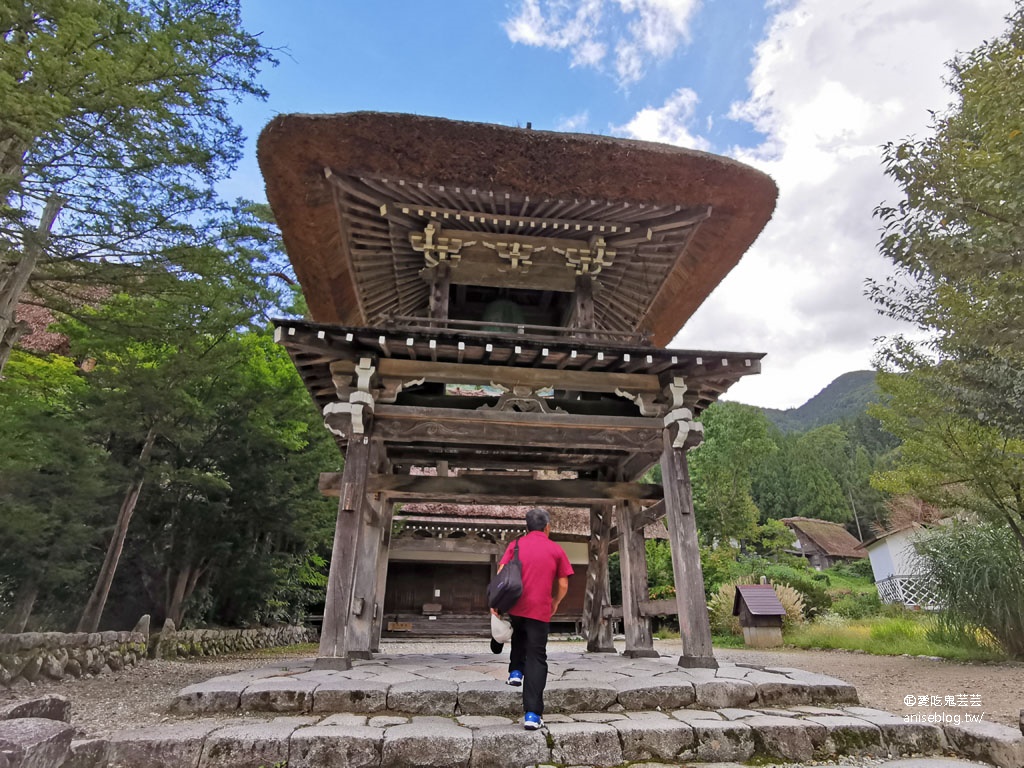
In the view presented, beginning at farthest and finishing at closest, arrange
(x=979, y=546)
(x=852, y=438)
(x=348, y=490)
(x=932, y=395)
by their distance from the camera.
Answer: (x=852, y=438) < (x=932, y=395) < (x=979, y=546) < (x=348, y=490)

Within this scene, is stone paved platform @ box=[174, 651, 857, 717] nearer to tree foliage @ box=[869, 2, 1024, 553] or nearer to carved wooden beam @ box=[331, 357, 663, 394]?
carved wooden beam @ box=[331, 357, 663, 394]

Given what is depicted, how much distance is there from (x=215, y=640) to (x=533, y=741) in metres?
10.8

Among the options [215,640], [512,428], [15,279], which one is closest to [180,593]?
[215,640]

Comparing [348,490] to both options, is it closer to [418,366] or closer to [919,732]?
[418,366]

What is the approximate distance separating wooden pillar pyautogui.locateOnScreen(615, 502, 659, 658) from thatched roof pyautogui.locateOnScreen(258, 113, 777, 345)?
11.5ft

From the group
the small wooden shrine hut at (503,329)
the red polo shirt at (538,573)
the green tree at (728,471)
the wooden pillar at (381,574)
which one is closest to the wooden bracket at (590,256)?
the small wooden shrine hut at (503,329)

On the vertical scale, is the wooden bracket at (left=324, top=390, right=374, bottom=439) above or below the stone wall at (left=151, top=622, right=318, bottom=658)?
above

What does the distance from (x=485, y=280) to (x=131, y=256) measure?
4.70 m

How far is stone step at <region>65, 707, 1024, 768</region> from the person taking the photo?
3.13 metres

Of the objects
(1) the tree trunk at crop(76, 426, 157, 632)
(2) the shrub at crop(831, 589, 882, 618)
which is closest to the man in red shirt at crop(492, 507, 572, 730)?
(1) the tree trunk at crop(76, 426, 157, 632)

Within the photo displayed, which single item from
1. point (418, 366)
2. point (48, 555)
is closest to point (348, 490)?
point (418, 366)

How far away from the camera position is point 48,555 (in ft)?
29.1

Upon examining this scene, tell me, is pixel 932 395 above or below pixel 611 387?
above

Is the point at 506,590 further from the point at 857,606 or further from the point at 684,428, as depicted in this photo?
the point at 857,606
